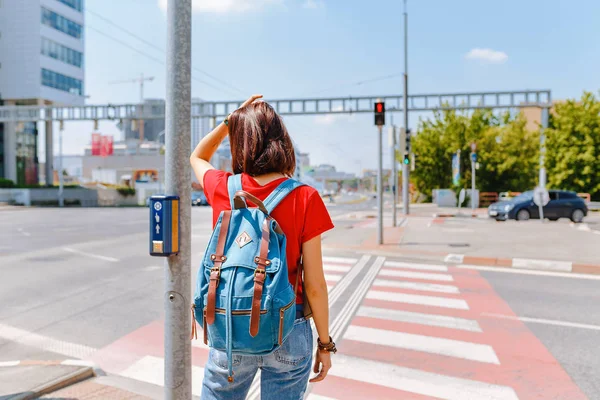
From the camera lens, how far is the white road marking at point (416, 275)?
9.10 m

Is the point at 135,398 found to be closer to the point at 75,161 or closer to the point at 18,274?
the point at 18,274

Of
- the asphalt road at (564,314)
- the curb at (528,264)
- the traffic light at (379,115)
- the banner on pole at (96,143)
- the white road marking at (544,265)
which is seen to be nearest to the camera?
the asphalt road at (564,314)

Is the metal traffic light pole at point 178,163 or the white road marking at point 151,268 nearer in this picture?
the metal traffic light pole at point 178,163

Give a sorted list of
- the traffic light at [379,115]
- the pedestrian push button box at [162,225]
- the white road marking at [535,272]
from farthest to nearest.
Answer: the traffic light at [379,115] → the white road marking at [535,272] → the pedestrian push button box at [162,225]

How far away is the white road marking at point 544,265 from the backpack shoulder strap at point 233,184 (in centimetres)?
978

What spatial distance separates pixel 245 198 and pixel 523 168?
47.8m

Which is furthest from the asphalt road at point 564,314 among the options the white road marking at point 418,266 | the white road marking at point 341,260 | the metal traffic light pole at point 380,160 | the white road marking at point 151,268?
the white road marking at point 151,268

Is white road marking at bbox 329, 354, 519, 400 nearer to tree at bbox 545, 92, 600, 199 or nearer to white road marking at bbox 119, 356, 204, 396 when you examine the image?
white road marking at bbox 119, 356, 204, 396

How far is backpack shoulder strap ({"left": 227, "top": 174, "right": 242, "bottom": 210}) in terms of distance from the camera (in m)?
1.95

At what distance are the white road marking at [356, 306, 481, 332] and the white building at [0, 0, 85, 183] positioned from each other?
166 ft

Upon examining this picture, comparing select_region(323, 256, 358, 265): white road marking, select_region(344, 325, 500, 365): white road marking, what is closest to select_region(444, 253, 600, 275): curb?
select_region(323, 256, 358, 265): white road marking

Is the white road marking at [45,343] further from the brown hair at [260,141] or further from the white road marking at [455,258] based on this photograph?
the white road marking at [455,258]

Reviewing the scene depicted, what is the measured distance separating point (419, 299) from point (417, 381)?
10.4 ft

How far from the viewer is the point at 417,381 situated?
14.0ft
